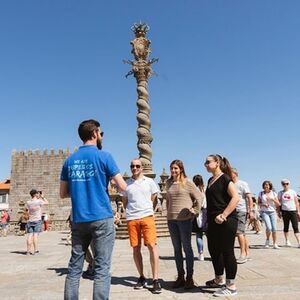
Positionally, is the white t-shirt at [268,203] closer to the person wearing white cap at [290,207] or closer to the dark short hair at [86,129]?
the person wearing white cap at [290,207]

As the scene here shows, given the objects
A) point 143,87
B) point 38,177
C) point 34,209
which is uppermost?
point 143,87

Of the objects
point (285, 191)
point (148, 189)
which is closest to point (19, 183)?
point (285, 191)

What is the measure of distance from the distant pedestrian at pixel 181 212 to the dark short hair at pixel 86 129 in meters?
1.76

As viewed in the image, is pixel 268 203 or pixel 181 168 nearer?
pixel 181 168

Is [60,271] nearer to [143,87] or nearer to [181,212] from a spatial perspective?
[181,212]

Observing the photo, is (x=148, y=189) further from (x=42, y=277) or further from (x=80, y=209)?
(x=42, y=277)

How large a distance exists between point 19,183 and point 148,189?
3562cm

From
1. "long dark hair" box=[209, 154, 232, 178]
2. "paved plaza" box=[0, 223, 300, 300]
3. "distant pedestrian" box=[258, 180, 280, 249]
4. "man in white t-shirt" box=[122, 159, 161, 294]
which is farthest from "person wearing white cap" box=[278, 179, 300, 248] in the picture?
"man in white t-shirt" box=[122, 159, 161, 294]

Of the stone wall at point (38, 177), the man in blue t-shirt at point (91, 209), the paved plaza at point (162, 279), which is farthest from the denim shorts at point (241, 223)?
the stone wall at point (38, 177)

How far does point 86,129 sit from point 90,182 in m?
0.54

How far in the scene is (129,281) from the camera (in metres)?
5.25

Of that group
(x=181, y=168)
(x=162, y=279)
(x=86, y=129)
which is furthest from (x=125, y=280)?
(x=86, y=129)

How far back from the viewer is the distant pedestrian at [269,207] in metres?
9.16

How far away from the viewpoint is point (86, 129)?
352 centimetres
